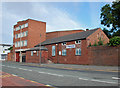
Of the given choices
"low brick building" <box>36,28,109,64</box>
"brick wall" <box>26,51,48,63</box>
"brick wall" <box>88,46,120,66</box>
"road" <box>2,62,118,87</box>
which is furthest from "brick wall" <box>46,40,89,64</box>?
"road" <box>2,62,118,87</box>

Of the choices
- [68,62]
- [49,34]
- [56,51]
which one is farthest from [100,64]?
[49,34]

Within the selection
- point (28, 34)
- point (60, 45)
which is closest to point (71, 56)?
point (60, 45)

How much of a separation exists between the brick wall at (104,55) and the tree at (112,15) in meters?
13.9

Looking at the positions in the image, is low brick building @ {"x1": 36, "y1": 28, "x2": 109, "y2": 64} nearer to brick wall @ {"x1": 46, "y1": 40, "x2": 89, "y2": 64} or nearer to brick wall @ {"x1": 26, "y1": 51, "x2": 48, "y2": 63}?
brick wall @ {"x1": 46, "y1": 40, "x2": 89, "y2": 64}

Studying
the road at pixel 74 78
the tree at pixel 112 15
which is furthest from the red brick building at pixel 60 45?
the road at pixel 74 78

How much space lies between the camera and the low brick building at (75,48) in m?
26.7

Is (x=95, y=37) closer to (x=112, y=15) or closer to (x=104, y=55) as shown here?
(x=104, y=55)

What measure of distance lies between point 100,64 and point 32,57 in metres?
20.6

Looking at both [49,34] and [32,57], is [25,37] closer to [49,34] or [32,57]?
[32,57]

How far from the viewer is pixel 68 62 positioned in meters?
29.8

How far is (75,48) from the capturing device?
1127 inches

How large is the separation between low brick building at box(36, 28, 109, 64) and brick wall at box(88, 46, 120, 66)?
120cm

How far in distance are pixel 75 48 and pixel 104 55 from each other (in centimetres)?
741

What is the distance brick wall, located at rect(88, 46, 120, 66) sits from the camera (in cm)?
2123
